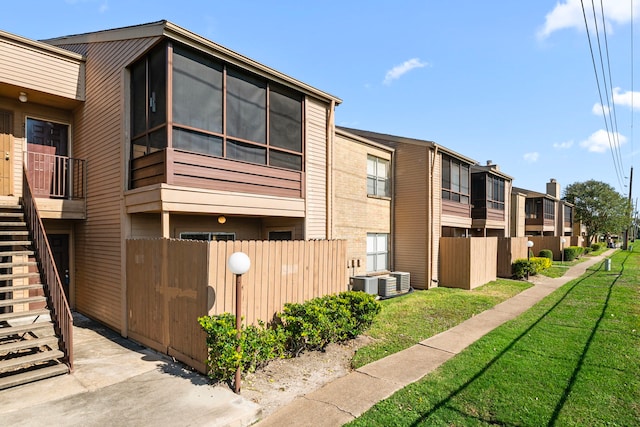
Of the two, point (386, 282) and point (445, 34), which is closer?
point (445, 34)

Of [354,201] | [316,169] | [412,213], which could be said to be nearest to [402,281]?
[412,213]

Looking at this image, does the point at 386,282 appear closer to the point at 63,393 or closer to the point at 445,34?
the point at 445,34

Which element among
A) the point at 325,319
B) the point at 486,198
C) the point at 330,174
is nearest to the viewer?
the point at 325,319

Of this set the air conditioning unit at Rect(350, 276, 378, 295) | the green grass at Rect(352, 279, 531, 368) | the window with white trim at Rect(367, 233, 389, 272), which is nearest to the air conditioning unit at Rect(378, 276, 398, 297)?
the air conditioning unit at Rect(350, 276, 378, 295)

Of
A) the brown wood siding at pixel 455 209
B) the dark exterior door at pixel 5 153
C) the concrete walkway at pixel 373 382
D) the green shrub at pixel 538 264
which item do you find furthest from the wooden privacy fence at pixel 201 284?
the green shrub at pixel 538 264

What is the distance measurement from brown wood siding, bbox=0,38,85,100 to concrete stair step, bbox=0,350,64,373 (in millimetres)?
6518

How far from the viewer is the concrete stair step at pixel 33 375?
5312mm

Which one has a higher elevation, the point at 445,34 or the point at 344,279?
the point at 445,34

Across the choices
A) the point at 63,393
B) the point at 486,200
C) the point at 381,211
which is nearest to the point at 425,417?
the point at 63,393

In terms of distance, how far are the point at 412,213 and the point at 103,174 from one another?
11.3 metres

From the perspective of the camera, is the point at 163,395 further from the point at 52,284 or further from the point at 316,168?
Result: the point at 316,168

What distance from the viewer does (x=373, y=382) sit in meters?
5.68

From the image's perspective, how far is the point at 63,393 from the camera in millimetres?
5238

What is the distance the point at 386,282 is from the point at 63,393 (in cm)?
977
